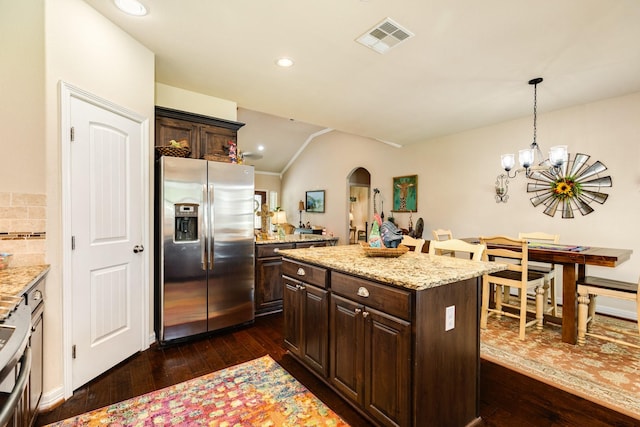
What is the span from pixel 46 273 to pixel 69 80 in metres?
1.29

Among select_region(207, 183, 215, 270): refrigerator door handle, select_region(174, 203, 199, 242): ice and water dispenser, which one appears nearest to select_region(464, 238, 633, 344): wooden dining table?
select_region(207, 183, 215, 270): refrigerator door handle

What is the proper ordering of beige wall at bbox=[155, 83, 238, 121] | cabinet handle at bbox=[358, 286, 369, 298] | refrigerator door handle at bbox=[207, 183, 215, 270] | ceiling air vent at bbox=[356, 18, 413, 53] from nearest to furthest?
1. cabinet handle at bbox=[358, 286, 369, 298]
2. ceiling air vent at bbox=[356, 18, 413, 53]
3. refrigerator door handle at bbox=[207, 183, 215, 270]
4. beige wall at bbox=[155, 83, 238, 121]

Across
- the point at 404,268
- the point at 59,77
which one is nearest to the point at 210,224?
the point at 59,77

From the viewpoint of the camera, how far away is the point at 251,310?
3.21m

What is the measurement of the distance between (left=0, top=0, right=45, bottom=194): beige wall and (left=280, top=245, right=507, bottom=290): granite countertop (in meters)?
1.85

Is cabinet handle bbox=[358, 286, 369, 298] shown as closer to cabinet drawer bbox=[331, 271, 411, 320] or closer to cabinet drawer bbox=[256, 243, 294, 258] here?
cabinet drawer bbox=[331, 271, 411, 320]

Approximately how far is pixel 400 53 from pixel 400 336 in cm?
234

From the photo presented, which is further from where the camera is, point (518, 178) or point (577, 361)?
point (518, 178)

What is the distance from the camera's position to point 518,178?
170 inches

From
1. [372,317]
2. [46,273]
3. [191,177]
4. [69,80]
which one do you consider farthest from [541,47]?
[46,273]

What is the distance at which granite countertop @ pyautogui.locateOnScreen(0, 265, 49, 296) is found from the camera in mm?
1330

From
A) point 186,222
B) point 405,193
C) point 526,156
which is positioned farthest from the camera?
point 405,193

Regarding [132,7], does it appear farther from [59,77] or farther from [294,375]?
[294,375]

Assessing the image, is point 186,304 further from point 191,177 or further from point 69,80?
point 69,80
